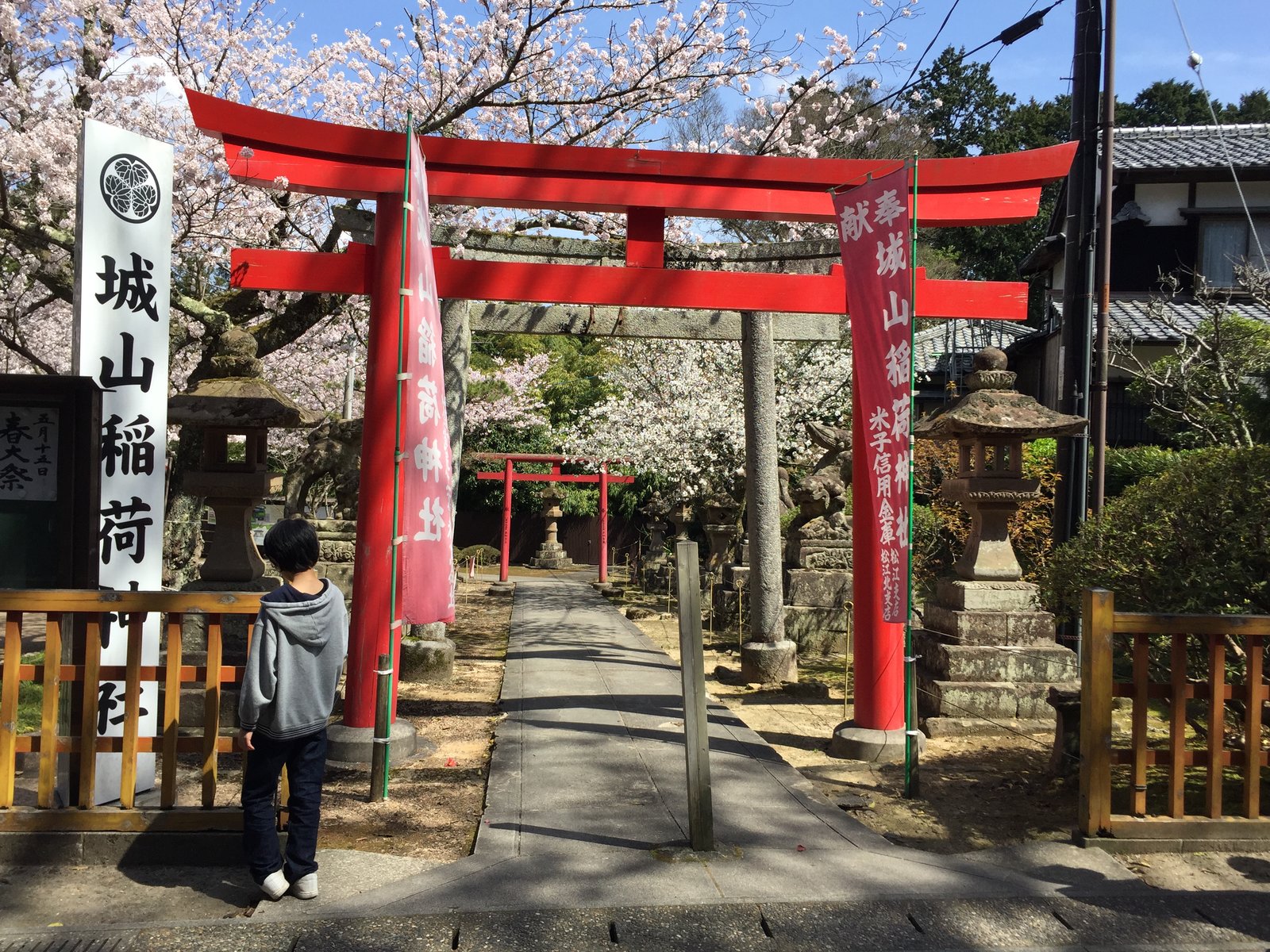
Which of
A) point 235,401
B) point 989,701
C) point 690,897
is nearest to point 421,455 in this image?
point 235,401

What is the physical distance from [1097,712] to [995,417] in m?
4.28

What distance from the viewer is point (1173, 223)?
19188 mm

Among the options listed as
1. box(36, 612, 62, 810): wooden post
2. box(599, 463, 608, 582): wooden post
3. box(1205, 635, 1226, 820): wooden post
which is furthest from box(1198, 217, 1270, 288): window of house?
box(36, 612, 62, 810): wooden post

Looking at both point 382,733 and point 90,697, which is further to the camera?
point 382,733

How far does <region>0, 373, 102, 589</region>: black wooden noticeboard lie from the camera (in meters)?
4.48

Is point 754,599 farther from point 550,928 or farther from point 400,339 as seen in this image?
point 550,928

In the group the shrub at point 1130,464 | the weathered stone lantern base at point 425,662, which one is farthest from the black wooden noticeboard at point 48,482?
the shrub at point 1130,464

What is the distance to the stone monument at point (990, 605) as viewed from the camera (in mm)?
8250

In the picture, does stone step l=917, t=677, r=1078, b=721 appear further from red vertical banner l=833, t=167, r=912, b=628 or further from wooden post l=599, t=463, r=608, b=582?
wooden post l=599, t=463, r=608, b=582

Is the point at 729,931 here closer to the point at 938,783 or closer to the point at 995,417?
the point at 938,783

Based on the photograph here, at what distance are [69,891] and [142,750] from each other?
22.6 inches

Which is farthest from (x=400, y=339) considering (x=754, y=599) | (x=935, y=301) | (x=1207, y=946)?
(x=754, y=599)

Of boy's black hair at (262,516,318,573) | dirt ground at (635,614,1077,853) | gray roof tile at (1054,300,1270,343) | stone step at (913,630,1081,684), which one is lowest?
dirt ground at (635,614,1077,853)

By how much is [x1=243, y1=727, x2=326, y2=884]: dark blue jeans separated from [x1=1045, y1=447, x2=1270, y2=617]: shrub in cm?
397
